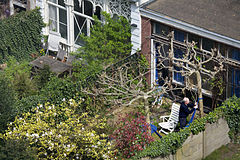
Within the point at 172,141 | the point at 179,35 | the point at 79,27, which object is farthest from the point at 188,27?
the point at 79,27

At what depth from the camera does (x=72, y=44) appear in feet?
71.6

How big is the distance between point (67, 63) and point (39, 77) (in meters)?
2.13

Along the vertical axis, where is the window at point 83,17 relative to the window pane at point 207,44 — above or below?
below

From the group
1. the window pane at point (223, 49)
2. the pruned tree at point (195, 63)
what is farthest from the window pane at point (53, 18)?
the window pane at point (223, 49)

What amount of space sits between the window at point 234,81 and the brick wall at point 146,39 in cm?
328

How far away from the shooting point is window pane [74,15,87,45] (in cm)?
2109

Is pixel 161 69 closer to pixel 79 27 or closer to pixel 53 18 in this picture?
pixel 79 27

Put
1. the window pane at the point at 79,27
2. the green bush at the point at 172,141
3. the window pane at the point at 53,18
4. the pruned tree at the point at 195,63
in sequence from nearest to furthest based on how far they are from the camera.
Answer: the green bush at the point at 172,141, the pruned tree at the point at 195,63, the window pane at the point at 79,27, the window pane at the point at 53,18

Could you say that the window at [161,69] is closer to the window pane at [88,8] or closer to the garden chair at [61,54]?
the window pane at [88,8]

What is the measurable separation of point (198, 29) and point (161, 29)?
1.81 meters

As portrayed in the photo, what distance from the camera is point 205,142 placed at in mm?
14594

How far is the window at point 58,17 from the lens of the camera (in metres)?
22.0

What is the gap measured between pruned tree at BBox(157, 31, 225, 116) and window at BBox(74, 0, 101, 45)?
4005 mm

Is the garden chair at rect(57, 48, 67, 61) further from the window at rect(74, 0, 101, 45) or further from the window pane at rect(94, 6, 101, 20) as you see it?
the window pane at rect(94, 6, 101, 20)
